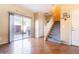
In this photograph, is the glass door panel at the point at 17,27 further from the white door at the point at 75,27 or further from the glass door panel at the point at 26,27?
the white door at the point at 75,27

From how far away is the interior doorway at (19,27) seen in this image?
8.05 meters

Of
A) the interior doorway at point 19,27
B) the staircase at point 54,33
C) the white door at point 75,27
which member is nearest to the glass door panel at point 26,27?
the interior doorway at point 19,27

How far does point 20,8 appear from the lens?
29.4 ft

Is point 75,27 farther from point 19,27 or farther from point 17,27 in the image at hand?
point 19,27

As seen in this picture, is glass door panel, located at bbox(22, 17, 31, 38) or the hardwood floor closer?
the hardwood floor

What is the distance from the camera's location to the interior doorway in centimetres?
805

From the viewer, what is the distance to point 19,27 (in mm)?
9406

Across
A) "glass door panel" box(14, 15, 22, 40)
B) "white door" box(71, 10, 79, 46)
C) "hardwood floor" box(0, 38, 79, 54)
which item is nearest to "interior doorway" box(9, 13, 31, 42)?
"glass door panel" box(14, 15, 22, 40)

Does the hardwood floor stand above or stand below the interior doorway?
below

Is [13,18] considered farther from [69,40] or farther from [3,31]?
[69,40]

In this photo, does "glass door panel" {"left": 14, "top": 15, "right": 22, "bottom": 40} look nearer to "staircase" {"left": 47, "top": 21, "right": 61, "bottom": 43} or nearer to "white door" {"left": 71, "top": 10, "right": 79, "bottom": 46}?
"staircase" {"left": 47, "top": 21, "right": 61, "bottom": 43}

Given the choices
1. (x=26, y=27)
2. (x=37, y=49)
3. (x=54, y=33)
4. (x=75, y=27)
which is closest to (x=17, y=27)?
(x=26, y=27)

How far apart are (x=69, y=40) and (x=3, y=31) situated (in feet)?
12.1
